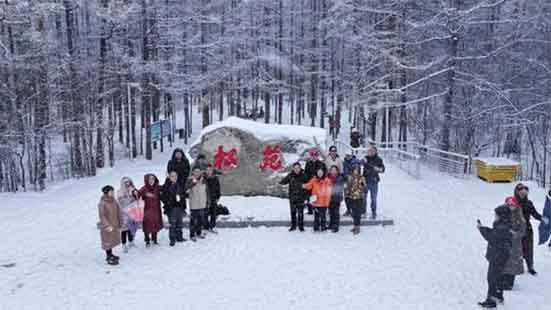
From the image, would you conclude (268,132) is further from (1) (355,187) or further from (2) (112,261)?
(2) (112,261)

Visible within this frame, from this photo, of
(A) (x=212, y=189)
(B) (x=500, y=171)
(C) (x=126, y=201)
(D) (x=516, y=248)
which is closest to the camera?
(D) (x=516, y=248)

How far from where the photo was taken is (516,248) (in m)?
6.33

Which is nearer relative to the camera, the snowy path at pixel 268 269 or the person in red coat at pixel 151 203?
the snowy path at pixel 268 269

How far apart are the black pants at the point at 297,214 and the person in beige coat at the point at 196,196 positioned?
6.04ft

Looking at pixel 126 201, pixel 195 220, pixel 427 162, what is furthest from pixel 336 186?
pixel 427 162

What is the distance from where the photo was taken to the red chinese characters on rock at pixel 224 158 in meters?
11.3

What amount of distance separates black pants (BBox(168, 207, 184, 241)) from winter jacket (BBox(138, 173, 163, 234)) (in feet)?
0.80

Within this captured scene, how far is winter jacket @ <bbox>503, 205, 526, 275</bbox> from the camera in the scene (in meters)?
6.28

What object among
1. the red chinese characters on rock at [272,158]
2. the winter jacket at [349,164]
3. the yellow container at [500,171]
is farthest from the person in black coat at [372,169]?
the yellow container at [500,171]

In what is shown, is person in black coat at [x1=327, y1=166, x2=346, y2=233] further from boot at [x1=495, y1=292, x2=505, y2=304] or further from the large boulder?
boot at [x1=495, y1=292, x2=505, y2=304]

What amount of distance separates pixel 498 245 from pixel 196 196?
5359 millimetres

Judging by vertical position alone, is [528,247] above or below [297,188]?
below

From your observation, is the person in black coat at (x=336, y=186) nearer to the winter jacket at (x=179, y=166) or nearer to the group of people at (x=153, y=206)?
the group of people at (x=153, y=206)

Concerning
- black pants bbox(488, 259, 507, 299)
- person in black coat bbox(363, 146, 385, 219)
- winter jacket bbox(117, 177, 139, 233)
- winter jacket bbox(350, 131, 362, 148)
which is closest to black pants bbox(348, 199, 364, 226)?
person in black coat bbox(363, 146, 385, 219)
